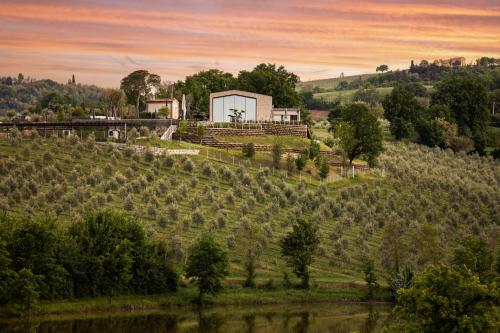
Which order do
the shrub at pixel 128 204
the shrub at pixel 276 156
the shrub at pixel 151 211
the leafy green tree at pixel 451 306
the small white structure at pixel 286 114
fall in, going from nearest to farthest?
the leafy green tree at pixel 451 306 → the shrub at pixel 151 211 → the shrub at pixel 128 204 → the shrub at pixel 276 156 → the small white structure at pixel 286 114

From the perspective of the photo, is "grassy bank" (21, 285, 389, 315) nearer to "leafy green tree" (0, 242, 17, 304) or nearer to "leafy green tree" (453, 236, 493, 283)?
"leafy green tree" (0, 242, 17, 304)

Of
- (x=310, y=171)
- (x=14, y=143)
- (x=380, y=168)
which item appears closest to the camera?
(x=14, y=143)

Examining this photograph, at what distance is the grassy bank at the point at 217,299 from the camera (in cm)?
8050

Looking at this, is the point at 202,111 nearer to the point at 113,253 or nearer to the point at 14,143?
the point at 14,143

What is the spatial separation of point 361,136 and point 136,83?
54851 millimetres

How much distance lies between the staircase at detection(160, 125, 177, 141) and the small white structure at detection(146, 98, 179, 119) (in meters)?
13.3

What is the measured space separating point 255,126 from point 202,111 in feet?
75.9

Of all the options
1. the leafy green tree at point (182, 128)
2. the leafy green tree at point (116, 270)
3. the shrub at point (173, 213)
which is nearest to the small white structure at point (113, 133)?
the leafy green tree at point (182, 128)

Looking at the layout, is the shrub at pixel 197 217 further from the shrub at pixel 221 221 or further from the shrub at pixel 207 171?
the shrub at pixel 207 171

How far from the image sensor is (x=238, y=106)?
154875 millimetres

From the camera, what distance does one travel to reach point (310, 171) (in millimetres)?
134875

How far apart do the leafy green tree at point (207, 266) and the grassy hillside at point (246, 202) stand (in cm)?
459

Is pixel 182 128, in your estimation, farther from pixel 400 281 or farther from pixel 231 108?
pixel 400 281

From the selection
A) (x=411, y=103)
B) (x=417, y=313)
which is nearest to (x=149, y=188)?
(x=417, y=313)
